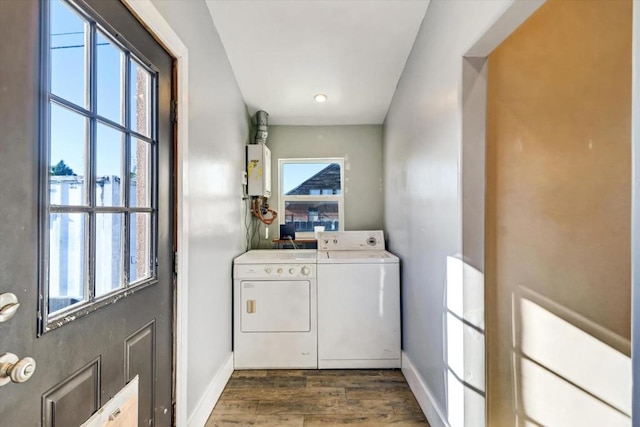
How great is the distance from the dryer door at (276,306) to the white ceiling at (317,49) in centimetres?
175

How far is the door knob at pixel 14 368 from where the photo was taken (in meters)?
0.67

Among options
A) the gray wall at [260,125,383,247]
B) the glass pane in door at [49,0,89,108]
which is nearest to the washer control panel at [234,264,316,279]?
the gray wall at [260,125,383,247]

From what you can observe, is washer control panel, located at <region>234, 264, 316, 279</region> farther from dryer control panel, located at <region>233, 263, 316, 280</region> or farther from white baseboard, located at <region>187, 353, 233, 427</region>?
white baseboard, located at <region>187, 353, 233, 427</region>

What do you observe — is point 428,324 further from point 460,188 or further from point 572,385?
point 460,188

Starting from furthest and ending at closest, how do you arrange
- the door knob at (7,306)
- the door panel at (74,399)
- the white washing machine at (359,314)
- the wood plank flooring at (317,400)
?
the white washing machine at (359,314)
the wood plank flooring at (317,400)
the door panel at (74,399)
the door knob at (7,306)

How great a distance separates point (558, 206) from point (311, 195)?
253cm

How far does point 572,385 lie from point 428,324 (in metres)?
0.72

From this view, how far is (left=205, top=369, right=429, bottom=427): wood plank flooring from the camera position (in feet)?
6.12

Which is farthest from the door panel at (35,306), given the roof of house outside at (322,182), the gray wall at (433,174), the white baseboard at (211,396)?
the roof of house outside at (322,182)

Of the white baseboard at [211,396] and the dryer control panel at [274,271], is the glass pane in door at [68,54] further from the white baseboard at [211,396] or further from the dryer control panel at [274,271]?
the dryer control panel at [274,271]

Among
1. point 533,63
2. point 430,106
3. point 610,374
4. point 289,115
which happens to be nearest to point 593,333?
point 610,374

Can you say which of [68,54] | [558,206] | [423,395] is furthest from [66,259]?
[423,395]

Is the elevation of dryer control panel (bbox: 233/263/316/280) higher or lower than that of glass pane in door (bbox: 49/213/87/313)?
lower

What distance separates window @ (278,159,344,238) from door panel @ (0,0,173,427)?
2405 mm
